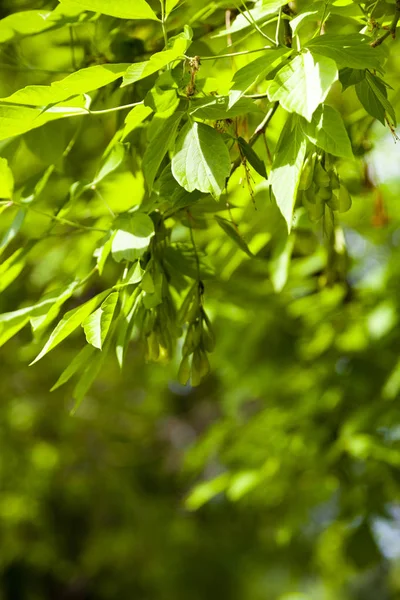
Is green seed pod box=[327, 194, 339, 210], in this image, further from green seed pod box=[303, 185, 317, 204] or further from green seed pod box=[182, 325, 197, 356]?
green seed pod box=[182, 325, 197, 356]

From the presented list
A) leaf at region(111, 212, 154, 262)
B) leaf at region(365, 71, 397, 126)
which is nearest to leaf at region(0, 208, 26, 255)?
leaf at region(111, 212, 154, 262)

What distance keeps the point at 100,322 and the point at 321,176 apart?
340mm

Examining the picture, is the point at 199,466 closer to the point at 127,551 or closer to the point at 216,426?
the point at 216,426

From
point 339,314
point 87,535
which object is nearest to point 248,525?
point 87,535

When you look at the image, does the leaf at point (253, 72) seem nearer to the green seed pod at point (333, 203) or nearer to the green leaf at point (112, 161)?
the green seed pod at point (333, 203)

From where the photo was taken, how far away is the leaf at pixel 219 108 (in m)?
0.84

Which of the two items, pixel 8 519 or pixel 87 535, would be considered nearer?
pixel 8 519

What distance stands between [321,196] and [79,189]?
464 millimetres

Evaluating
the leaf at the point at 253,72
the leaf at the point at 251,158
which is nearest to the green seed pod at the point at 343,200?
the leaf at the point at 251,158

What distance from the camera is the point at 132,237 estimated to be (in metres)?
0.94

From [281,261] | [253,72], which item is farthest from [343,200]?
[281,261]

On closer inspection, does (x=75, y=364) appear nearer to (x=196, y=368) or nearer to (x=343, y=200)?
(x=196, y=368)

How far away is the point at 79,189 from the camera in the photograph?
47.1 inches

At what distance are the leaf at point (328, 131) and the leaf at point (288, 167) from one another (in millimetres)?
29
